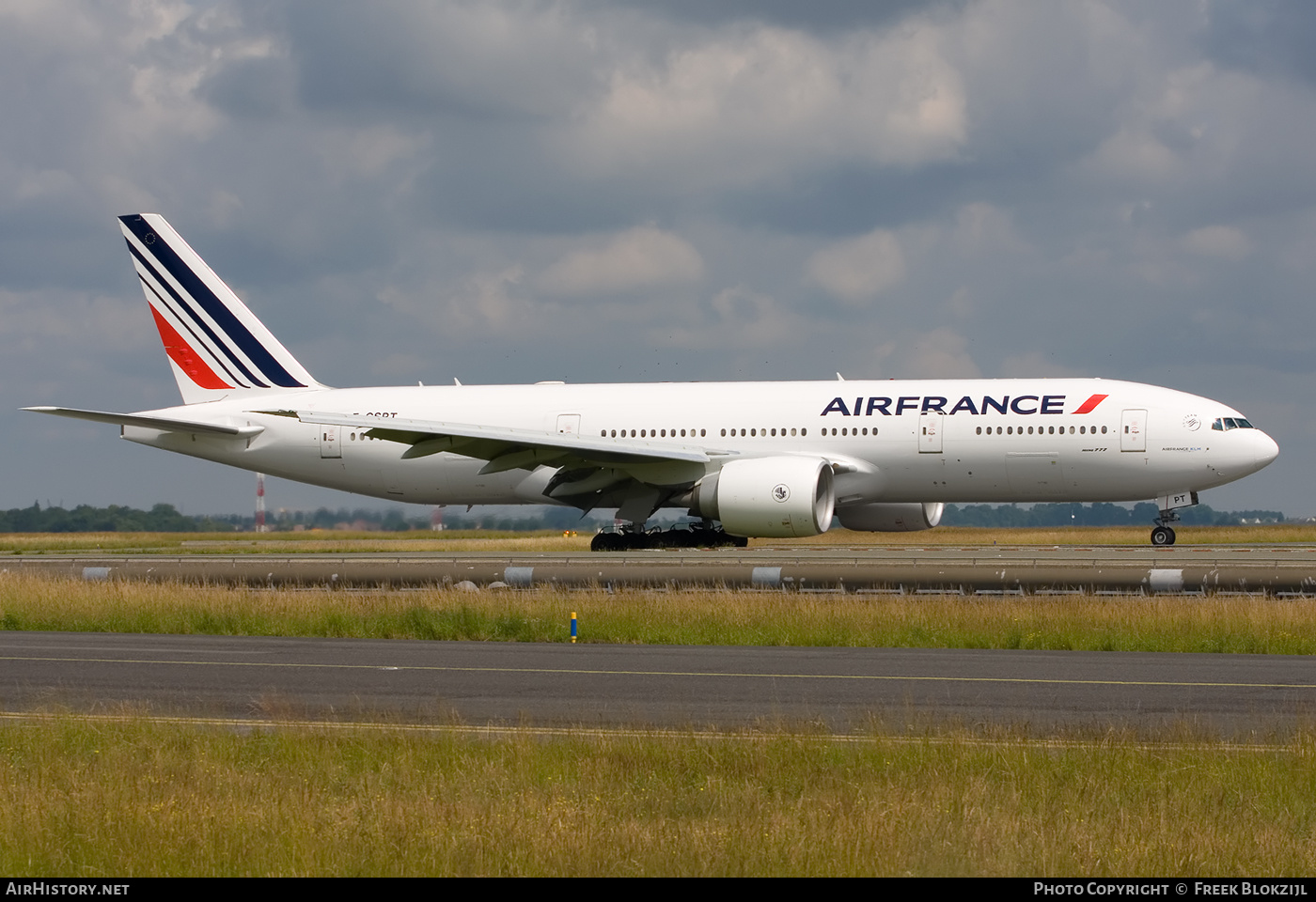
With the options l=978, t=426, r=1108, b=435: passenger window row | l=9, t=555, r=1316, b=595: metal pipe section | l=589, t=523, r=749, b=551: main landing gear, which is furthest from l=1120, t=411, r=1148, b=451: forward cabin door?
l=589, t=523, r=749, b=551: main landing gear

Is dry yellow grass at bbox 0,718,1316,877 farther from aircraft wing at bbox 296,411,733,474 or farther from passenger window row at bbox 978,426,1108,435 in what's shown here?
passenger window row at bbox 978,426,1108,435

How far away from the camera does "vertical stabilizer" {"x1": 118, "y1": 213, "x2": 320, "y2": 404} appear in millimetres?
40469

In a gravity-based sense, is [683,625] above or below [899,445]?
below

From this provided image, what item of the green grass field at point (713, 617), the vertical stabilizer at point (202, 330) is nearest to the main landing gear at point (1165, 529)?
the green grass field at point (713, 617)

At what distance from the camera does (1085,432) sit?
107 ft

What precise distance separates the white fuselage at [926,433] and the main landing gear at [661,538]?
188 cm

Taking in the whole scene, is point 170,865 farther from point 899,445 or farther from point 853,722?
point 899,445

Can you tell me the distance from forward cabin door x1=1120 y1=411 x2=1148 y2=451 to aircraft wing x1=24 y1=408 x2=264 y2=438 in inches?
866

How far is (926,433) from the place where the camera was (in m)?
33.1

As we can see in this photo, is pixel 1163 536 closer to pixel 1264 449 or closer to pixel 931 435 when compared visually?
pixel 1264 449

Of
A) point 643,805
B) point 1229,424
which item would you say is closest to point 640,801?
point 643,805

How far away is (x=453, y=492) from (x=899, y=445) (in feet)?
39.9

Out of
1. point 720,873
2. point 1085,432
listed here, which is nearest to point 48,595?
point 720,873
